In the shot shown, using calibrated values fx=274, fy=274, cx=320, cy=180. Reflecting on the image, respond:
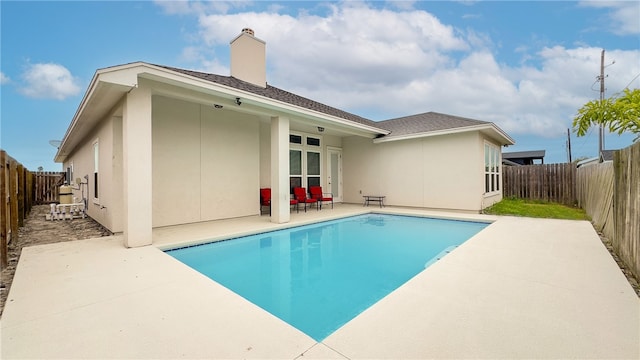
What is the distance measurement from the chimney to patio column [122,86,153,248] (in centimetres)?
495

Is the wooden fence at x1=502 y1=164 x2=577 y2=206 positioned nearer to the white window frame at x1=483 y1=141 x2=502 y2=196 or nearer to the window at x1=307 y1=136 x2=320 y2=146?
the white window frame at x1=483 y1=141 x2=502 y2=196

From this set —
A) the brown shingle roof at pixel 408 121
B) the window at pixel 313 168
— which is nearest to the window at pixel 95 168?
the brown shingle roof at pixel 408 121

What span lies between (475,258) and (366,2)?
8876 millimetres

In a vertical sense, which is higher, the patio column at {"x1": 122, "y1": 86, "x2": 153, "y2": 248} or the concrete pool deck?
the patio column at {"x1": 122, "y1": 86, "x2": 153, "y2": 248}

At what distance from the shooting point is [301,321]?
2631mm

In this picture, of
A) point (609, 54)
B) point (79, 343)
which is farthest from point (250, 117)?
point (609, 54)

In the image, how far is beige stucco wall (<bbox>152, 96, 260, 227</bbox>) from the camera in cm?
683

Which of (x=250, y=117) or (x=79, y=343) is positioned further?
(x=250, y=117)

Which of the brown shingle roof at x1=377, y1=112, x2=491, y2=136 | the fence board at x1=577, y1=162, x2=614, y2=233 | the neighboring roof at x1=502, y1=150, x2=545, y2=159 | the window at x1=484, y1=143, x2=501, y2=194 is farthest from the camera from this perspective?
the neighboring roof at x1=502, y1=150, x2=545, y2=159

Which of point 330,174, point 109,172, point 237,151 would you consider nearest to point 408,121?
point 330,174

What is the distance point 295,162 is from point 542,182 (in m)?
10.6

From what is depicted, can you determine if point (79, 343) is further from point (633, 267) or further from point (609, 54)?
point (609, 54)

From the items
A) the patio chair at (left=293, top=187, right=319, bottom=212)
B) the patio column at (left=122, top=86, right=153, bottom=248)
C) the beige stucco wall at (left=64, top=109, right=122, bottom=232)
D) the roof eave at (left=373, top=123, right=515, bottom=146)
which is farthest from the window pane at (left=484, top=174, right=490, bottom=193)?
the beige stucco wall at (left=64, top=109, right=122, bottom=232)

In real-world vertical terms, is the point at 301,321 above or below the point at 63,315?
below
